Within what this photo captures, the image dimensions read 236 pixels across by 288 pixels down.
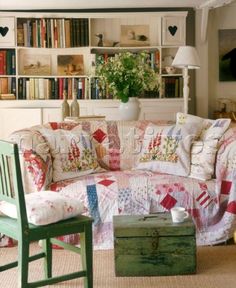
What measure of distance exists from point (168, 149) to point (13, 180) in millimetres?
1675

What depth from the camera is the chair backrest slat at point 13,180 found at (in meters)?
2.68

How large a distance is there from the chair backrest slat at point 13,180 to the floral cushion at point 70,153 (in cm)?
120

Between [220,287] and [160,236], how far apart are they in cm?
45

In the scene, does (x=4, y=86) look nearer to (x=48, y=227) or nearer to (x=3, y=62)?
(x=3, y=62)

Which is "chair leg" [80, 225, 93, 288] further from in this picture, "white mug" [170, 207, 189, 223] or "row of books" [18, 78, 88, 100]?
"row of books" [18, 78, 88, 100]

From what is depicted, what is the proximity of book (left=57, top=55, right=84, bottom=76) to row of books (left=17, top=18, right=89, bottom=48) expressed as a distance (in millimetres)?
190

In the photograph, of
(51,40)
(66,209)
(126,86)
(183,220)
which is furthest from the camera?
(51,40)

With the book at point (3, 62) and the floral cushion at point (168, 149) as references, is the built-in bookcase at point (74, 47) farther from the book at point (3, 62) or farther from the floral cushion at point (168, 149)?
the floral cushion at point (168, 149)

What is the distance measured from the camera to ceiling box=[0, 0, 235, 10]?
21.7 feet

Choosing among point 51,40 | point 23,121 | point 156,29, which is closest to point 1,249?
point 23,121

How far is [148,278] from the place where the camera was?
3301 millimetres

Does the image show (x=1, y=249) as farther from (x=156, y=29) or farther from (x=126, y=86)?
(x=156, y=29)

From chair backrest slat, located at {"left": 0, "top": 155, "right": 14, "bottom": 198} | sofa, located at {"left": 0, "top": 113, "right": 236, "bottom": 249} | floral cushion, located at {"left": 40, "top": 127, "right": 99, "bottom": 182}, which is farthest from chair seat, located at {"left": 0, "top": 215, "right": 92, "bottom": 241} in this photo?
floral cushion, located at {"left": 40, "top": 127, "right": 99, "bottom": 182}

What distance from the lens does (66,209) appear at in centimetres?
288
